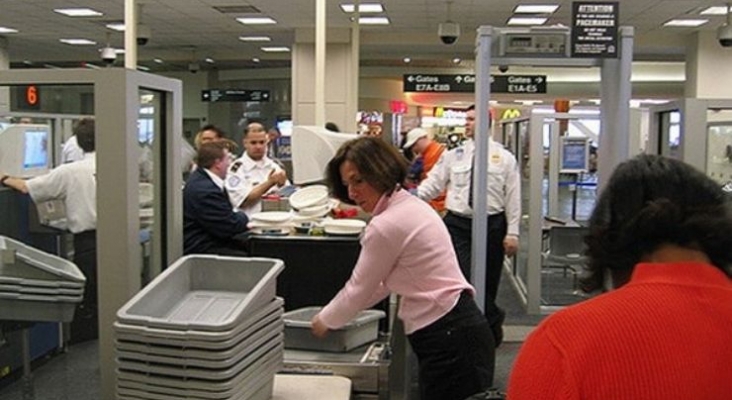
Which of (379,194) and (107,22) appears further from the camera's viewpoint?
(107,22)

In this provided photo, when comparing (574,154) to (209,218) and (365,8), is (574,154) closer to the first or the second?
(365,8)

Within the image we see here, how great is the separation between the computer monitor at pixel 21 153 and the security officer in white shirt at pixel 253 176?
115 centimetres

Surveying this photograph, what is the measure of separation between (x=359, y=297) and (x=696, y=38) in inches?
459

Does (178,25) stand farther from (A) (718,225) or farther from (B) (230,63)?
(A) (718,225)

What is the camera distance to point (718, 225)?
111 cm

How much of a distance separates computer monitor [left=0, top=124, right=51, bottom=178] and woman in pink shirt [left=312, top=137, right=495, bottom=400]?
245 centimetres

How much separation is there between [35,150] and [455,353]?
122 inches

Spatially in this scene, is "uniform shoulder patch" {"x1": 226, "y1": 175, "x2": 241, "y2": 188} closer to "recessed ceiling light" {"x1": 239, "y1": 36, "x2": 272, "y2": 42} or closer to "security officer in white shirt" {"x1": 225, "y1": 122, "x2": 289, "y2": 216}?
"security officer in white shirt" {"x1": 225, "y1": 122, "x2": 289, "y2": 216}

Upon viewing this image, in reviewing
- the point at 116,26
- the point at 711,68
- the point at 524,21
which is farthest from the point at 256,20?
the point at 711,68

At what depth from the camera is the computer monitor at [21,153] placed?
4246mm

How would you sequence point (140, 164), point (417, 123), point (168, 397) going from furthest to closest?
point (417, 123), point (140, 164), point (168, 397)

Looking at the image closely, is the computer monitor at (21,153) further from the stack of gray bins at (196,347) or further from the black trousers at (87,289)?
the stack of gray bins at (196,347)

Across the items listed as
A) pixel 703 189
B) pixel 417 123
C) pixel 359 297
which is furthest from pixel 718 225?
pixel 417 123

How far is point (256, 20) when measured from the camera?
1196 cm
